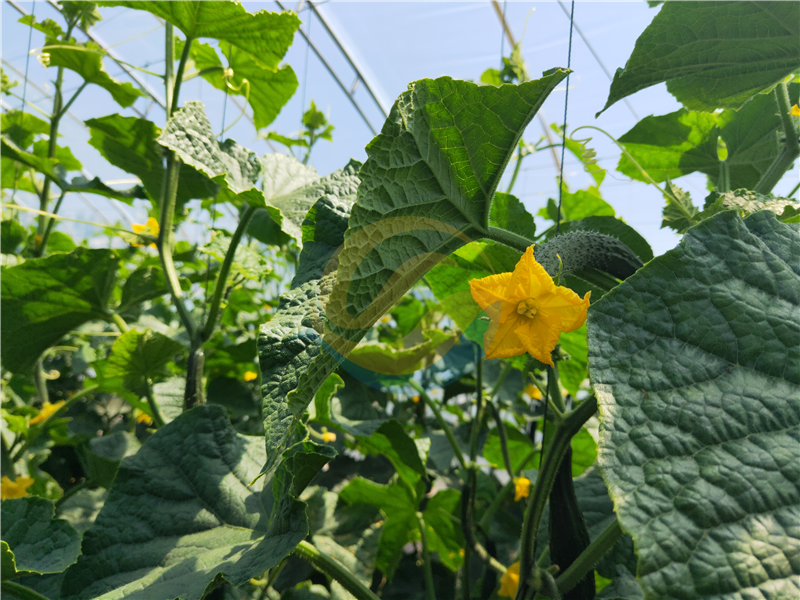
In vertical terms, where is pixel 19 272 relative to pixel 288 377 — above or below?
above

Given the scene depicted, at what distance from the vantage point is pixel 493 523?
116 cm

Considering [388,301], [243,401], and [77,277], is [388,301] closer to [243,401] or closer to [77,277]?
[77,277]

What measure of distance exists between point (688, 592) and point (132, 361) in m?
0.91

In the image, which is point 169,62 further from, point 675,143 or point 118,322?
point 675,143

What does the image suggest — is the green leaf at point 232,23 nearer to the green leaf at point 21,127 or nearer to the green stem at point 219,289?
the green stem at point 219,289

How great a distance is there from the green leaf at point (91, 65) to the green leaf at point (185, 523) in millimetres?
720

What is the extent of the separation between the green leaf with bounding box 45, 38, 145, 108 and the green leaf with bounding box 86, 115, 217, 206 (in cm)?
10

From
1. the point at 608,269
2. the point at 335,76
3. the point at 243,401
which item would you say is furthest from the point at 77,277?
the point at 335,76

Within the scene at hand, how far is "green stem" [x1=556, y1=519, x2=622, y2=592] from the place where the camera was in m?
0.42

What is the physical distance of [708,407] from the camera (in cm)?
32

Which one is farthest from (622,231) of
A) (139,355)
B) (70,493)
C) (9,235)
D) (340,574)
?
(9,235)

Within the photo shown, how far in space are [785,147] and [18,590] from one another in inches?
40.0

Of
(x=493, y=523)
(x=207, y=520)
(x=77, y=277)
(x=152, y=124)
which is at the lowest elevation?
(x=207, y=520)

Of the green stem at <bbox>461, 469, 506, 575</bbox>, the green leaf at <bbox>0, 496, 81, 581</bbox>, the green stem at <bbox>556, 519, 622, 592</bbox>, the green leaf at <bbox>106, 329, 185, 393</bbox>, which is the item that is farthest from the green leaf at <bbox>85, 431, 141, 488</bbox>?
the green stem at <bbox>556, 519, 622, 592</bbox>
